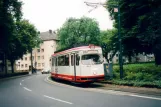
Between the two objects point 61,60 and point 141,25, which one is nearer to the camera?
point 141,25

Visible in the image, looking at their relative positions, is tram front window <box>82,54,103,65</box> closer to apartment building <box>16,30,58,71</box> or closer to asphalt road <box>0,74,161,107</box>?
asphalt road <box>0,74,161,107</box>

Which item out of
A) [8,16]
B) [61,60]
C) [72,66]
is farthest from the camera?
[8,16]

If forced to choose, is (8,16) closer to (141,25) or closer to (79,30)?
(141,25)

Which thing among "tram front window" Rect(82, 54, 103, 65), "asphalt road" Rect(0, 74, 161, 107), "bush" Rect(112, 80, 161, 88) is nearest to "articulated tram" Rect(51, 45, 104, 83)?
"tram front window" Rect(82, 54, 103, 65)

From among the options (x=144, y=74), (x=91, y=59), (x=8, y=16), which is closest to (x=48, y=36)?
(x=8, y=16)

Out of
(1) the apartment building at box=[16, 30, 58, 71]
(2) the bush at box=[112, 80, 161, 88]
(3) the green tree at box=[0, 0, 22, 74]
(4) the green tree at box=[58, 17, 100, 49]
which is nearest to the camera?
(2) the bush at box=[112, 80, 161, 88]

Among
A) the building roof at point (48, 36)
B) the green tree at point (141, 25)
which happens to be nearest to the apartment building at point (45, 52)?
the building roof at point (48, 36)

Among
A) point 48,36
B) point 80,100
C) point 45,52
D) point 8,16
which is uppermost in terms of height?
point 48,36

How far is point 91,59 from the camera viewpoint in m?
18.3

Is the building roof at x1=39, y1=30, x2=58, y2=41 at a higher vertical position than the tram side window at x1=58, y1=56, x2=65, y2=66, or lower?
higher

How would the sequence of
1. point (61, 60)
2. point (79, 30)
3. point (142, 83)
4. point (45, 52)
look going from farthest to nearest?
point (45, 52)
point (79, 30)
point (61, 60)
point (142, 83)

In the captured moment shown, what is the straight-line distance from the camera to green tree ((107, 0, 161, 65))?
64.2ft

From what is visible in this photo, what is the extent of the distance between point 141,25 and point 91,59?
25.0 ft

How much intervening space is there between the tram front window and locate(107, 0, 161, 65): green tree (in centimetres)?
433
